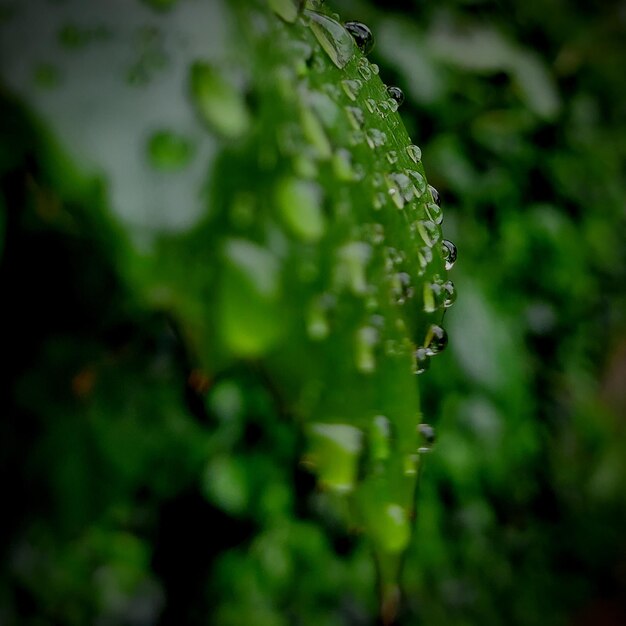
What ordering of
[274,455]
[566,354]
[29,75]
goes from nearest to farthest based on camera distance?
[29,75] < [274,455] < [566,354]

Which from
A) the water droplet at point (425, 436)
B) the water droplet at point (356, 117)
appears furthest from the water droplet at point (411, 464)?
the water droplet at point (356, 117)

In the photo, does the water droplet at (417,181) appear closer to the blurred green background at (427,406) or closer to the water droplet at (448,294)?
the water droplet at (448,294)

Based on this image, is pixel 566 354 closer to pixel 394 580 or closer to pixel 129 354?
pixel 129 354

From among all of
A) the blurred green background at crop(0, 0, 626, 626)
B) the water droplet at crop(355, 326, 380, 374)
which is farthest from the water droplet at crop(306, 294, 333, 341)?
the blurred green background at crop(0, 0, 626, 626)

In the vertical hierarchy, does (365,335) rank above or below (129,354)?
above

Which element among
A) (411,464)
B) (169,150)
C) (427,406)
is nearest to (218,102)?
(169,150)

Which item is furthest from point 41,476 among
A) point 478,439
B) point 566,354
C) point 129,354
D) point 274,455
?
point 566,354
